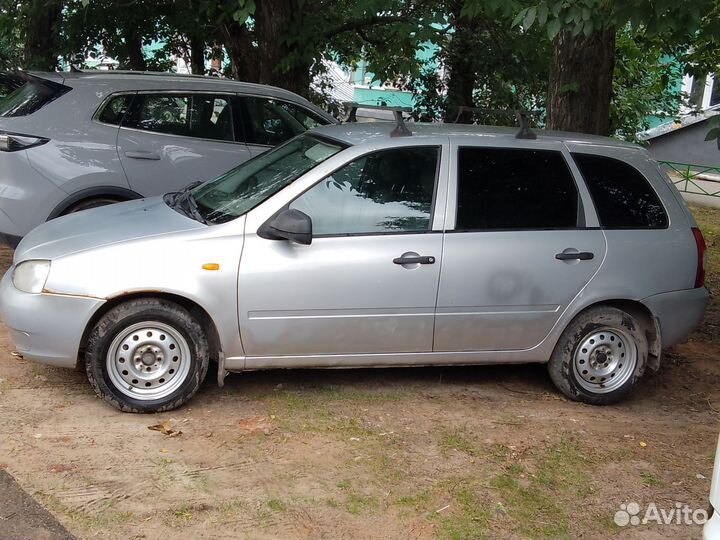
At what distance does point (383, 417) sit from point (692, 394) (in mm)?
2528

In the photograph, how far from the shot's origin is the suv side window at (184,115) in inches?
304

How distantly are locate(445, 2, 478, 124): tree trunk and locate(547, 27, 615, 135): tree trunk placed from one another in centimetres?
394

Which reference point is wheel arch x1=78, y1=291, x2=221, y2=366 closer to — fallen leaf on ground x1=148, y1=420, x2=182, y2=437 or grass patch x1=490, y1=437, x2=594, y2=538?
fallen leaf on ground x1=148, y1=420, x2=182, y2=437

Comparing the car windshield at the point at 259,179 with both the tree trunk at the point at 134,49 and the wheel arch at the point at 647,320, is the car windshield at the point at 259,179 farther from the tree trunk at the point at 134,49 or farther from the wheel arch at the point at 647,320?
the tree trunk at the point at 134,49

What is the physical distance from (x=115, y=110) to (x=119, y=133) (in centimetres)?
22

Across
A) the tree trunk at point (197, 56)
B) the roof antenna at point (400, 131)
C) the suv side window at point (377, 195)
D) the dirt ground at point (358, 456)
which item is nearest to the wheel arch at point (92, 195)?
the dirt ground at point (358, 456)

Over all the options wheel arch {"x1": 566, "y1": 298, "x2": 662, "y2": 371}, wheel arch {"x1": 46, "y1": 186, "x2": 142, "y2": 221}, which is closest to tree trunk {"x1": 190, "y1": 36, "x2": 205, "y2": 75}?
wheel arch {"x1": 46, "y1": 186, "x2": 142, "y2": 221}

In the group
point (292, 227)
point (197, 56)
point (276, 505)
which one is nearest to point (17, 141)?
point (292, 227)

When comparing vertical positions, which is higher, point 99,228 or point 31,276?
point 99,228

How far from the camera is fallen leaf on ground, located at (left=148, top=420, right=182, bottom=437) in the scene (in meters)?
4.98

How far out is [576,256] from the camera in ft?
18.4

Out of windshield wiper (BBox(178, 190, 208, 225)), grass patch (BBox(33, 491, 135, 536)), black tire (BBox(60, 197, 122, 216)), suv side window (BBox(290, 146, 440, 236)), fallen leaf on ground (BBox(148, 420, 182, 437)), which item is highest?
suv side window (BBox(290, 146, 440, 236))

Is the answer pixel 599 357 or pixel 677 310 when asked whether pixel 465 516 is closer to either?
pixel 599 357

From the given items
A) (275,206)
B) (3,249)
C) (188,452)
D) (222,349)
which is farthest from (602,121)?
(3,249)
